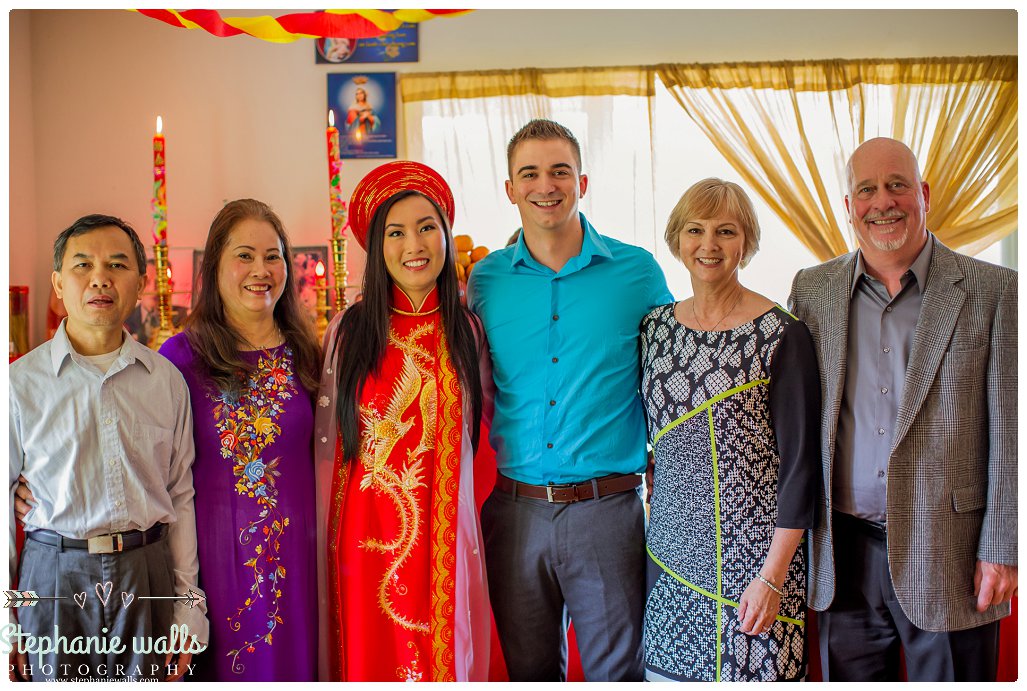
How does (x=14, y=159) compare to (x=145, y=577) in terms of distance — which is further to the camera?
(x=14, y=159)

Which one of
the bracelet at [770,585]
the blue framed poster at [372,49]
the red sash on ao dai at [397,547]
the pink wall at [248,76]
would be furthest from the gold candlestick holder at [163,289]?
the bracelet at [770,585]

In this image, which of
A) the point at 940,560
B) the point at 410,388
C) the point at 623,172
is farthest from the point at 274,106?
the point at 940,560

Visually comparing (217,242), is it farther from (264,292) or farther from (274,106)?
(274,106)

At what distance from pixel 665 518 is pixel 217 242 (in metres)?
1.24

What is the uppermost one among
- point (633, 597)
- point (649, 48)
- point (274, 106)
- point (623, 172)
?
point (649, 48)

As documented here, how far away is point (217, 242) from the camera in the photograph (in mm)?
1956

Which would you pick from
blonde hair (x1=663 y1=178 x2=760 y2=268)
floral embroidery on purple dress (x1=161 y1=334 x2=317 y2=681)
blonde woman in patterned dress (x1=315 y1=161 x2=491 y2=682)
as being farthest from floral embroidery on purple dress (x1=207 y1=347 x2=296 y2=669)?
blonde hair (x1=663 y1=178 x2=760 y2=268)

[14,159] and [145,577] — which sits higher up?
[14,159]

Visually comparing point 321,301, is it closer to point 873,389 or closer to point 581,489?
point 581,489

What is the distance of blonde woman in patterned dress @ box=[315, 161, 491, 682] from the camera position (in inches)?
76.6

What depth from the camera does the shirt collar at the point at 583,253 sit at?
2.04m

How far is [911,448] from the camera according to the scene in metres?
1.73

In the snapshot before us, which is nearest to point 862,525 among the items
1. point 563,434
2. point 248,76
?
point 563,434

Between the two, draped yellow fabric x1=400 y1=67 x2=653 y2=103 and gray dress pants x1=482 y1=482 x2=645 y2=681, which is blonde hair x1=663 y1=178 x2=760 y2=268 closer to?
gray dress pants x1=482 y1=482 x2=645 y2=681
